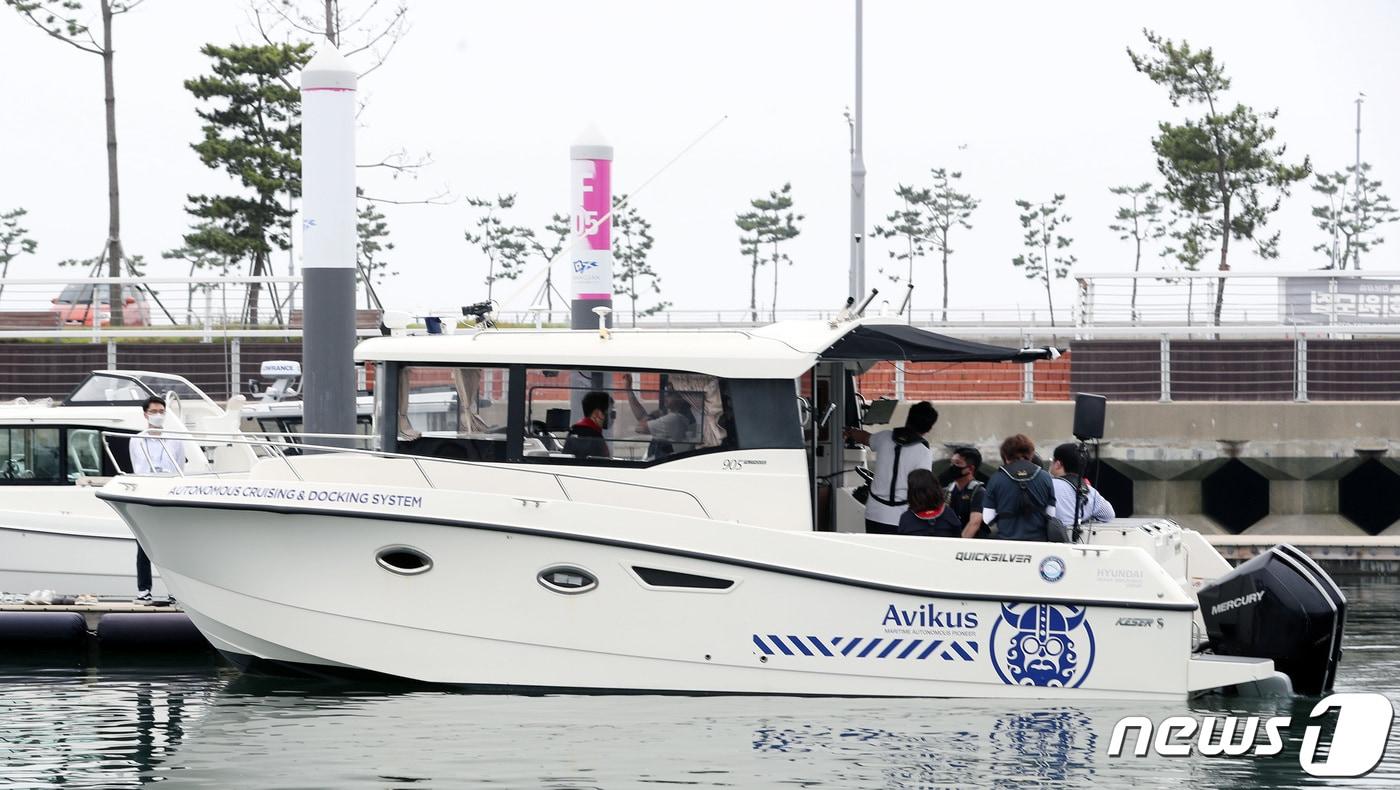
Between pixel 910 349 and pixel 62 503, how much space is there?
6.95 meters

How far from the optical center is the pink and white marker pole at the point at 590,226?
53.9 feet

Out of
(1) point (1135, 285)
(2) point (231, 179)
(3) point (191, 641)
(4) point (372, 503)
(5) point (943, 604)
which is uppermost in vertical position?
(2) point (231, 179)

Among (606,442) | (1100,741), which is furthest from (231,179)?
(1100,741)

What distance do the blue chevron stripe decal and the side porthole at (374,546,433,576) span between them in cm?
196

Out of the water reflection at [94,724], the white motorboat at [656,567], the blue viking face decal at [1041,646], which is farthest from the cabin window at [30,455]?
the blue viking face decal at [1041,646]

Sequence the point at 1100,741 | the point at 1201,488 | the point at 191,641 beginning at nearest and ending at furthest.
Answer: the point at 1100,741
the point at 191,641
the point at 1201,488

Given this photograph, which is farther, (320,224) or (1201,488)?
(1201,488)

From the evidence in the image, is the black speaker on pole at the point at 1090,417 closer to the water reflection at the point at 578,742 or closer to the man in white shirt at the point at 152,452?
the water reflection at the point at 578,742

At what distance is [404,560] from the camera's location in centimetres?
919

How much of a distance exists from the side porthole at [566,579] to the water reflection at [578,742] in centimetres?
65

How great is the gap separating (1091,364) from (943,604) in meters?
10.2

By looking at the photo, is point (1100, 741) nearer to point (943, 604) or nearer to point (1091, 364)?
point (943, 604)

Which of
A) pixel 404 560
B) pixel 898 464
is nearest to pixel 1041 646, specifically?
pixel 898 464

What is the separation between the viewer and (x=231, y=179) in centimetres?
2948
